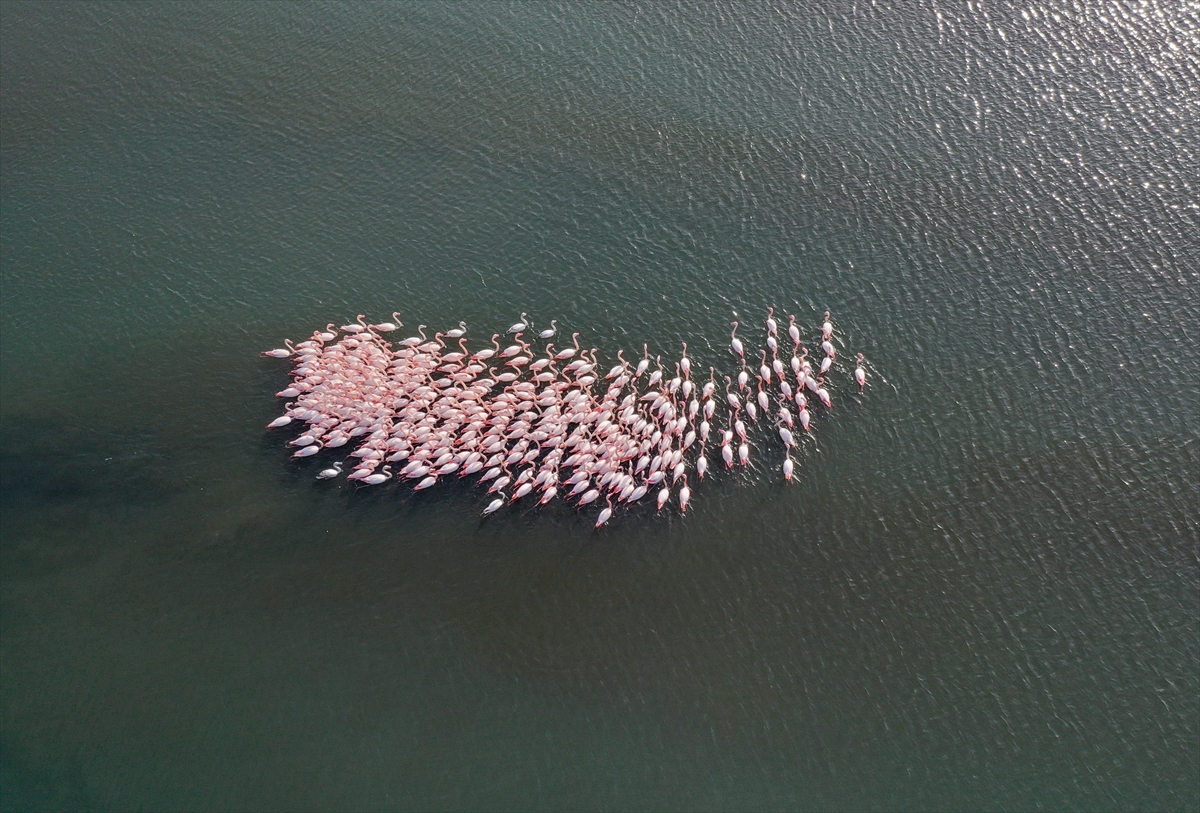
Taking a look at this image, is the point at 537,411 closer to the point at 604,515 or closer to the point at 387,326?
the point at 604,515

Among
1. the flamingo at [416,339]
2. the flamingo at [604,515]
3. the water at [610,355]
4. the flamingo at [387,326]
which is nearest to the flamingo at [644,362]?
the water at [610,355]

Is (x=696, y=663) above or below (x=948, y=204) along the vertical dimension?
below

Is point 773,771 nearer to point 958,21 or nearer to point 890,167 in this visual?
point 890,167

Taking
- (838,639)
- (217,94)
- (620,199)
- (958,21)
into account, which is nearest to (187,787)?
(838,639)

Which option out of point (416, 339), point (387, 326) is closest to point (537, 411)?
point (416, 339)

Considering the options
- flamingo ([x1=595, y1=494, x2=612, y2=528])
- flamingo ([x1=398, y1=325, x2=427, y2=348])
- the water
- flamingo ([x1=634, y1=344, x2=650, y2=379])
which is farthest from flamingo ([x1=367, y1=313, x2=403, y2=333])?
flamingo ([x1=595, y1=494, x2=612, y2=528])

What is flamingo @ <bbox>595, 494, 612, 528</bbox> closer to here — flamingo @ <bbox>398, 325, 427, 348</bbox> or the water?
the water

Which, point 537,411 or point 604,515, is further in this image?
point 537,411
